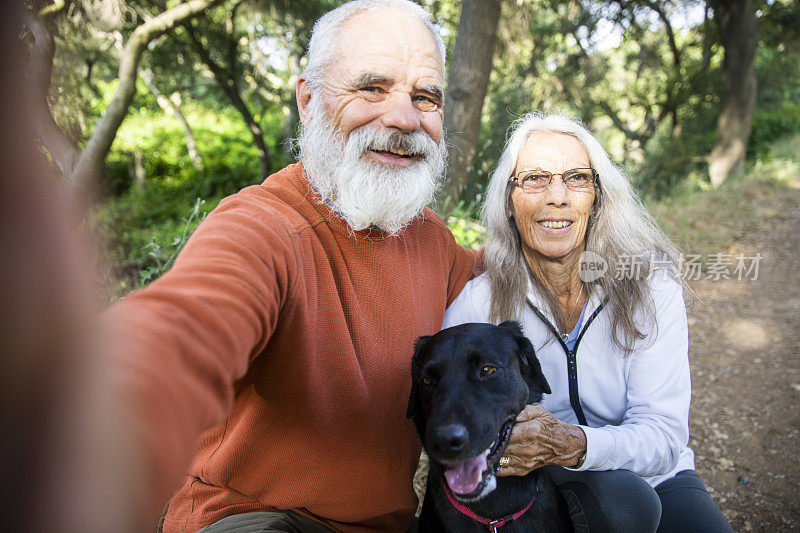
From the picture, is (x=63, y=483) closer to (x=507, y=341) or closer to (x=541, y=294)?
(x=507, y=341)

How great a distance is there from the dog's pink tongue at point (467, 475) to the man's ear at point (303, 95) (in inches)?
66.0

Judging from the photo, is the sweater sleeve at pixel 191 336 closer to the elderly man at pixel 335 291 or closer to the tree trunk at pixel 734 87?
the elderly man at pixel 335 291

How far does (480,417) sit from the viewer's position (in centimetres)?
189

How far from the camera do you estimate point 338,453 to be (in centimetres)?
189

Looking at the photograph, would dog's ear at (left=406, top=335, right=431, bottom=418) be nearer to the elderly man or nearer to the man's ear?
the elderly man

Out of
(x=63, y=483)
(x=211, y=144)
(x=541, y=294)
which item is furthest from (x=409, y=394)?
(x=211, y=144)

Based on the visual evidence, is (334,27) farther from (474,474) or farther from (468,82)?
(468,82)

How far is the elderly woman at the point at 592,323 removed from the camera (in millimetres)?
2109

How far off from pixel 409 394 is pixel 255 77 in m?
14.8

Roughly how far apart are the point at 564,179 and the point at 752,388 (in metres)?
3.85

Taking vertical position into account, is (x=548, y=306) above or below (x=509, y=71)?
below

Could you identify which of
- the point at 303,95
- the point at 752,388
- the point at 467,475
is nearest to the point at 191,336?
the point at 467,475

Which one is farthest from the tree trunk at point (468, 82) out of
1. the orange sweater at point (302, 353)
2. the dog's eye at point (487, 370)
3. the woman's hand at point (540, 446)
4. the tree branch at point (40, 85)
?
the tree branch at point (40, 85)

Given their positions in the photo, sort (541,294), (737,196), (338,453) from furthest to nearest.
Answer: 1. (737,196)
2. (541,294)
3. (338,453)
